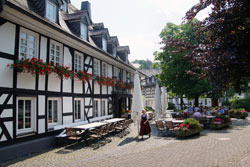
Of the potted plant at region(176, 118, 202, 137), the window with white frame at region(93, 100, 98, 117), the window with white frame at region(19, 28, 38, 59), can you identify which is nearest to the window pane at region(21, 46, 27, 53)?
the window with white frame at region(19, 28, 38, 59)

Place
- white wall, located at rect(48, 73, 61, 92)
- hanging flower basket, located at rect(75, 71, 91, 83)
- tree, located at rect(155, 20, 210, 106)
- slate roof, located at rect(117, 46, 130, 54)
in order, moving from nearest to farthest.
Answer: white wall, located at rect(48, 73, 61, 92)
hanging flower basket, located at rect(75, 71, 91, 83)
tree, located at rect(155, 20, 210, 106)
slate roof, located at rect(117, 46, 130, 54)

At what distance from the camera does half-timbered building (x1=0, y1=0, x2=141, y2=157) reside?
7898 mm

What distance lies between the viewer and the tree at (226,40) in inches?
175

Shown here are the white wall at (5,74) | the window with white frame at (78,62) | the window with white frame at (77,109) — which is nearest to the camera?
the white wall at (5,74)

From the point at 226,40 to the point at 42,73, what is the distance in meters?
7.19

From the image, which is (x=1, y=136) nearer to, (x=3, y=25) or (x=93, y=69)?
(x=3, y=25)

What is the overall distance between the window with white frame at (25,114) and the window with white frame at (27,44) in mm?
1864

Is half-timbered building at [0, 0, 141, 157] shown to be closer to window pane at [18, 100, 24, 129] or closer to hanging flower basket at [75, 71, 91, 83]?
window pane at [18, 100, 24, 129]

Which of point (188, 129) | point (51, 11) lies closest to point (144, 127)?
point (188, 129)

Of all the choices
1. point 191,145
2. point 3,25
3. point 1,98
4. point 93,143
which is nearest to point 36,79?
point 1,98

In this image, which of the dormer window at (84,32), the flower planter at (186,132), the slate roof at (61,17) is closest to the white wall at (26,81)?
the slate roof at (61,17)

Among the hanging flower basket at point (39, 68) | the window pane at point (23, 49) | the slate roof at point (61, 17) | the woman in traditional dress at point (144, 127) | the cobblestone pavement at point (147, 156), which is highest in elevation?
the slate roof at point (61, 17)

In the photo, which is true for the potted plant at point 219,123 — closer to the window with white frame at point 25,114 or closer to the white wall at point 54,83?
the white wall at point 54,83

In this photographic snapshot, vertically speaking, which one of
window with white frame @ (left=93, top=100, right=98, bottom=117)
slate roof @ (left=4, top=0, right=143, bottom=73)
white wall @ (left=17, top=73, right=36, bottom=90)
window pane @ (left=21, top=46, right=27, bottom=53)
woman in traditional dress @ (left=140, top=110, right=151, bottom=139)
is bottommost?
woman in traditional dress @ (left=140, top=110, right=151, bottom=139)
